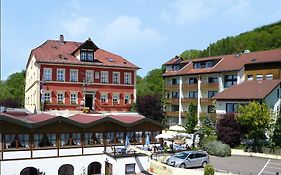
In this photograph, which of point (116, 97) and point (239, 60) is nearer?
point (116, 97)

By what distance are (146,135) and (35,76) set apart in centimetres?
1841

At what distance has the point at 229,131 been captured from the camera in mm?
41344

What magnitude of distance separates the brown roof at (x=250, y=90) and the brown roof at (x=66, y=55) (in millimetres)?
12941

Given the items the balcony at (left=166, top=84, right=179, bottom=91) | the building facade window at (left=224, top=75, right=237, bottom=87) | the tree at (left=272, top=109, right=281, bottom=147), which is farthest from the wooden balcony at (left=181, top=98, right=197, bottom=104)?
the tree at (left=272, top=109, right=281, bottom=147)

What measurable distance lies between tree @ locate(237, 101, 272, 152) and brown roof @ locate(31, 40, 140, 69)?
17.2 meters

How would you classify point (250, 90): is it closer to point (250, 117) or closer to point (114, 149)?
point (250, 117)

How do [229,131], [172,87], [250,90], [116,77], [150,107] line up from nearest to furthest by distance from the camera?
[229,131], [250,90], [116,77], [150,107], [172,87]

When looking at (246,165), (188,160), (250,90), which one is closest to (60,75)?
(188,160)

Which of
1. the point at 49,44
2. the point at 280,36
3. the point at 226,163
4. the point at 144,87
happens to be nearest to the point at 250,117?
the point at 226,163

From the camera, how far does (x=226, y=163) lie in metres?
34.8

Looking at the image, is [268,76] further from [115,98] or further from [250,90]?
[115,98]

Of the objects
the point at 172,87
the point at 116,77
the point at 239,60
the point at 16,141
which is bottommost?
the point at 16,141

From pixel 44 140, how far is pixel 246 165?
18.3m

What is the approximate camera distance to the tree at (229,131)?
4122 cm
